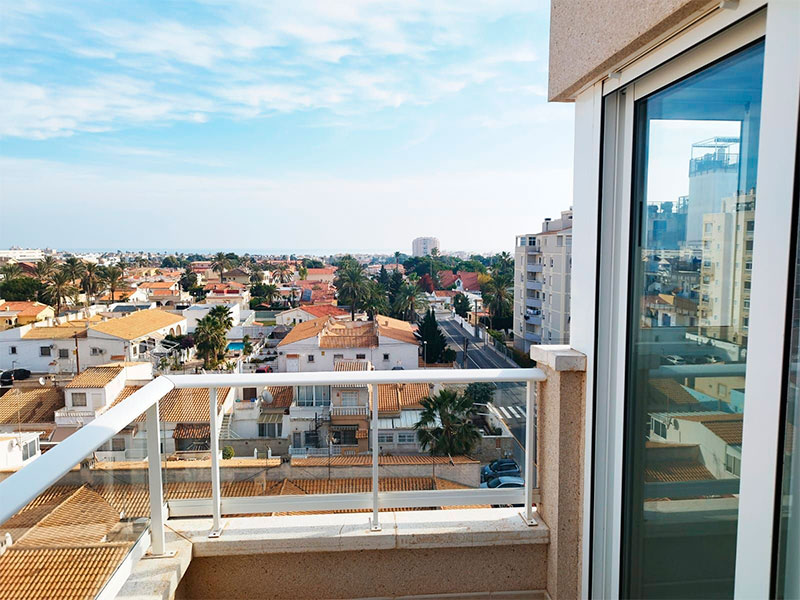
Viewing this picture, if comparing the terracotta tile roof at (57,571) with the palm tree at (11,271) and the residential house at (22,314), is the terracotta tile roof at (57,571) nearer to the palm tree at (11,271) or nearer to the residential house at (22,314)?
the residential house at (22,314)

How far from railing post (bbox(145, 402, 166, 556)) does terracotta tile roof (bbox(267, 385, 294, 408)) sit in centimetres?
40

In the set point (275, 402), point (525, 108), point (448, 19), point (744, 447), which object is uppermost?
point (525, 108)

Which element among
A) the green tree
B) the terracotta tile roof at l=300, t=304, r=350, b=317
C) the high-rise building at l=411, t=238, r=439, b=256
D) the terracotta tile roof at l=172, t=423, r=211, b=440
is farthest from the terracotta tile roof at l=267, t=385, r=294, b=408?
the high-rise building at l=411, t=238, r=439, b=256

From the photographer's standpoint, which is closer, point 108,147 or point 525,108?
point 525,108

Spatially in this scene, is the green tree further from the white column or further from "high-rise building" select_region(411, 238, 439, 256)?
"high-rise building" select_region(411, 238, 439, 256)

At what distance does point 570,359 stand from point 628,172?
0.66 meters

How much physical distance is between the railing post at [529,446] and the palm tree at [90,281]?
5653cm

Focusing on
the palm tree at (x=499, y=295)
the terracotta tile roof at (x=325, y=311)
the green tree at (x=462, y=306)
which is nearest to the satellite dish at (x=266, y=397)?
the palm tree at (x=499, y=295)

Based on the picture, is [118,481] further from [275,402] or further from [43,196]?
[43,196]

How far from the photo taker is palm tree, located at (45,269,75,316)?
45375mm

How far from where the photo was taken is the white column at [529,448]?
6.73ft

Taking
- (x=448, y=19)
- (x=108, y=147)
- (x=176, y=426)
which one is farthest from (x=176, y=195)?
(x=176, y=426)

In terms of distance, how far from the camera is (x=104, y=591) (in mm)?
1435

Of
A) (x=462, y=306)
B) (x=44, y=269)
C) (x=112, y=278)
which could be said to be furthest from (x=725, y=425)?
(x=112, y=278)
